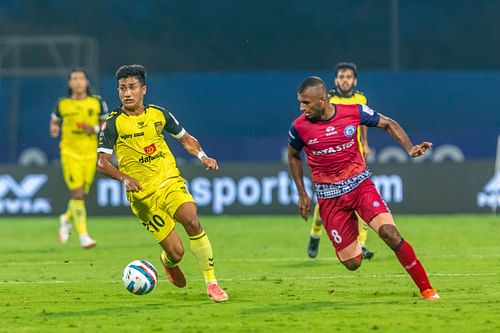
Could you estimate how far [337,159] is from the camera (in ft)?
40.1

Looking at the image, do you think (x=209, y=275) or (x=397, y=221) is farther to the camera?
(x=397, y=221)

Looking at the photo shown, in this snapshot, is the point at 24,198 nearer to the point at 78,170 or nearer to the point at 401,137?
the point at 78,170

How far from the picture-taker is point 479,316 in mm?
10586

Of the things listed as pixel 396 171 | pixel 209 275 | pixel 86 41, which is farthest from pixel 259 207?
pixel 209 275

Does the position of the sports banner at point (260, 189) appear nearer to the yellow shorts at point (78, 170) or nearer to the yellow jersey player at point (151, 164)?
the yellow shorts at point (78, 170)

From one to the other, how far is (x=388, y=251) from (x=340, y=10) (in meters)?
12.4

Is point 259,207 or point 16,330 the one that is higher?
point 16,330

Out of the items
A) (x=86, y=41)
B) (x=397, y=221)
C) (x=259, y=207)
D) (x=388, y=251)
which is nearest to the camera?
(x=388, y=251)

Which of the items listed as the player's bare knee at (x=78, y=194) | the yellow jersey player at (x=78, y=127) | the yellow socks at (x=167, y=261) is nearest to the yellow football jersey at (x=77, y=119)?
the yellow jersey player at (x=78, y=127)

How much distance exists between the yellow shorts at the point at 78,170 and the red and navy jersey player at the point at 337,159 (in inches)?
322

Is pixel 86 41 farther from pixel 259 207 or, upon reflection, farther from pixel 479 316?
pixel 479 316

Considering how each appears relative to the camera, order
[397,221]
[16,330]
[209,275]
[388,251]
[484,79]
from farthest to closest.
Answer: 1. [484,79]
2. [397,221]
3. [388,251]
4. [209,275]
5. [16,330]

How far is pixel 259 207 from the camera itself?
84.6 feet

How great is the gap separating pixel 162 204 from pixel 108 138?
2.70 ft
